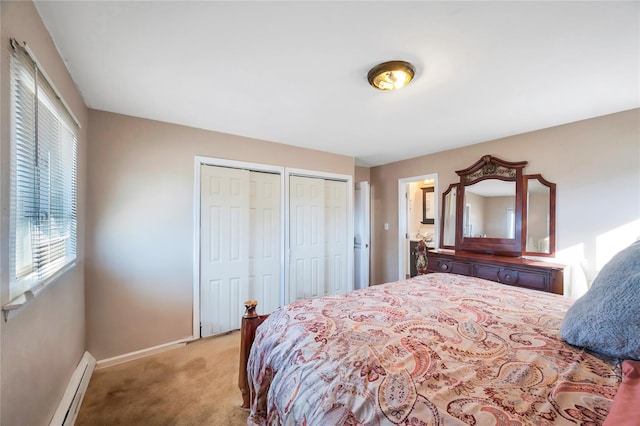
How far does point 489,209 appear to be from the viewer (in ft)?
10.3

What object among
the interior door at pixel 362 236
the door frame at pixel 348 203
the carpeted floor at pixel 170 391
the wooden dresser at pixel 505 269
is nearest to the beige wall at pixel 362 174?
the interior door at pixel 362 236

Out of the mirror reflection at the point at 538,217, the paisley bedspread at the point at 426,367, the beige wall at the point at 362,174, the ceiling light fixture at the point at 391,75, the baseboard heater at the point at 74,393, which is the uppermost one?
the ceiling light fixture at the point at 391,75

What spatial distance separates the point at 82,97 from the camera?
2.06m

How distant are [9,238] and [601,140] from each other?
416 cm

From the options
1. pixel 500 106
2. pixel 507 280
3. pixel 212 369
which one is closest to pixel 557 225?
pixel 507 280

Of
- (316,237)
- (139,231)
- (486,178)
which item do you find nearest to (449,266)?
(486,178)

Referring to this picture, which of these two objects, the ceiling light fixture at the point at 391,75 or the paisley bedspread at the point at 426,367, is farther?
the ceiling light fixture at the point at 391,75

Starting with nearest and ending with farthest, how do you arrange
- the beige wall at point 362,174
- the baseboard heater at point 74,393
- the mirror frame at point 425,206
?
the baseboard heater at point 74,393 < the beige wall at point 362,174 < the mirror frame at point 425,206

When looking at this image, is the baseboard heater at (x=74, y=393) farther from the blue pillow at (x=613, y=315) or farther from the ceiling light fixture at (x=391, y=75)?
the ceiling light fixture at (x=391, y=75)

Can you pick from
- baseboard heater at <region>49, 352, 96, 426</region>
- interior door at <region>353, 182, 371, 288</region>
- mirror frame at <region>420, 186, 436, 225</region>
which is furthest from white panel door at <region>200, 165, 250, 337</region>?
mirror frame at <region>420, 186, 436, 225</region>

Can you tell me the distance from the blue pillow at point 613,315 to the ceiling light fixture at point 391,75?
1.43 meters

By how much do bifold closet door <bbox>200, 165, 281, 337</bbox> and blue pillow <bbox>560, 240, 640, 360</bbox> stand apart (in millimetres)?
2728

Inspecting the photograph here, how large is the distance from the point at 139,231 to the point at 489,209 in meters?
3.91

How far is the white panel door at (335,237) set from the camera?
3.79 meters
